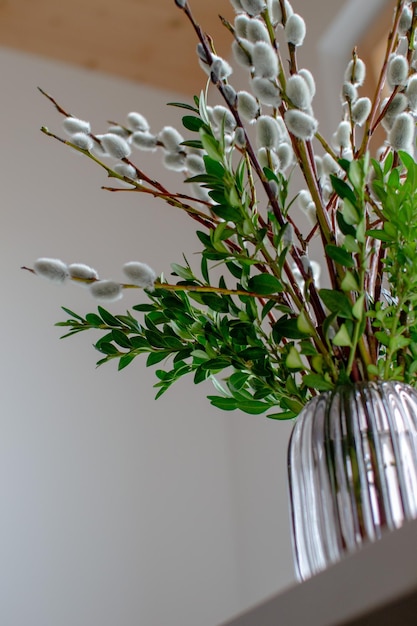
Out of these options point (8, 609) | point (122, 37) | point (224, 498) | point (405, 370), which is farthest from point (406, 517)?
point (122, 37)

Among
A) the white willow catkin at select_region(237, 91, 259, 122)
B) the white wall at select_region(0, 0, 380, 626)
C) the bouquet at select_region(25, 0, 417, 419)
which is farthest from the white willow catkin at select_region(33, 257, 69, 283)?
the white wall at select_region(0, 0, 380, 626)

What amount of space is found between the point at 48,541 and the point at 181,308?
1.38 metres

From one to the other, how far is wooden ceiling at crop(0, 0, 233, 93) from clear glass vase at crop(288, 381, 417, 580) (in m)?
2.07

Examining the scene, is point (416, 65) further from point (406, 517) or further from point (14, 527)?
point (14, 527)

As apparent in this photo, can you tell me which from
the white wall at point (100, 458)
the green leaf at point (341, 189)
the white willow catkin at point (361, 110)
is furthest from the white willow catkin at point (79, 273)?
the white wall at point (100, 458)

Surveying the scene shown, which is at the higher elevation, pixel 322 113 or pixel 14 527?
pixel 322 113

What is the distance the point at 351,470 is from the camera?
1.85ft

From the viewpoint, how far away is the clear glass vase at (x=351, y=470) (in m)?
0.55

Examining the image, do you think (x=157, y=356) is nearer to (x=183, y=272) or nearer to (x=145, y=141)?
(x=183, y=272)

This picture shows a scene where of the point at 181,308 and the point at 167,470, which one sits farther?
the point at 167,470

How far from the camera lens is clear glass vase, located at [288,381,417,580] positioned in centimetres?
55

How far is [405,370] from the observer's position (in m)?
0.66

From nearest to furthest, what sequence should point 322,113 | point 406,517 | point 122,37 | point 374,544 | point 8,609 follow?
point 374,544 < point 406,517 < point 8,609 < point 322,113 < point 122,37

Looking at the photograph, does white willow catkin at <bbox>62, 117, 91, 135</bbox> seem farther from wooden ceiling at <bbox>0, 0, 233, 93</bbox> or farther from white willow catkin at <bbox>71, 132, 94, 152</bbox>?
wooden ceiling at <bbox>0, 0, 233, 93</bbox>
